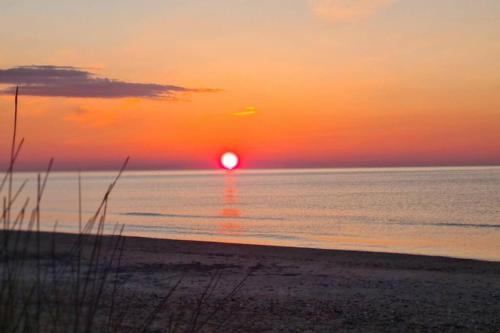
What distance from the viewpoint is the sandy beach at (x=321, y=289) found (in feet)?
35.2

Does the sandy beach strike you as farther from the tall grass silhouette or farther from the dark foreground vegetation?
the tall grass silhouette

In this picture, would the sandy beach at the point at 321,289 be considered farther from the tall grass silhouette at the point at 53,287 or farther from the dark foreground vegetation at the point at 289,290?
the tall grass silhouette at the point at 53,287

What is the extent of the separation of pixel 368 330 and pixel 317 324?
884mm

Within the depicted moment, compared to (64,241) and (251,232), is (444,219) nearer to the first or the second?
(251,232)

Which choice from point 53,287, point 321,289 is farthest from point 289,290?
point 53,287

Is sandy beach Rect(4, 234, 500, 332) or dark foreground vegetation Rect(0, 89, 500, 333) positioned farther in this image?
sandy beach Rect(4, 234, 500, 332)

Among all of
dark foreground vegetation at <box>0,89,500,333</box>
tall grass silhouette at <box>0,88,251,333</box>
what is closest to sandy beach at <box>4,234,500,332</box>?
dark foreground vegetation at <box>0,89,500,333</box>

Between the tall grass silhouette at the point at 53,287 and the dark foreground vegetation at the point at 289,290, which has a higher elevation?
the tall grass silhouette at the point at 53,287

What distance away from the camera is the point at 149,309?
11469mm

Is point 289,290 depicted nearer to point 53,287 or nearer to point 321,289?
point 321,289

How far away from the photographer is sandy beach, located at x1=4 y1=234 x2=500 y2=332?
10.7 metres

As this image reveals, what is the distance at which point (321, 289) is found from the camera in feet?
46.4

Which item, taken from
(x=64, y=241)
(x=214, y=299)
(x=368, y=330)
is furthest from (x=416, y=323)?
(x=64, y=241)

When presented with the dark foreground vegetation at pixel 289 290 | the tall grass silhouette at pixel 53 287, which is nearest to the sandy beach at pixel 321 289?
the dark foreground vegetation at pixel 289 290
